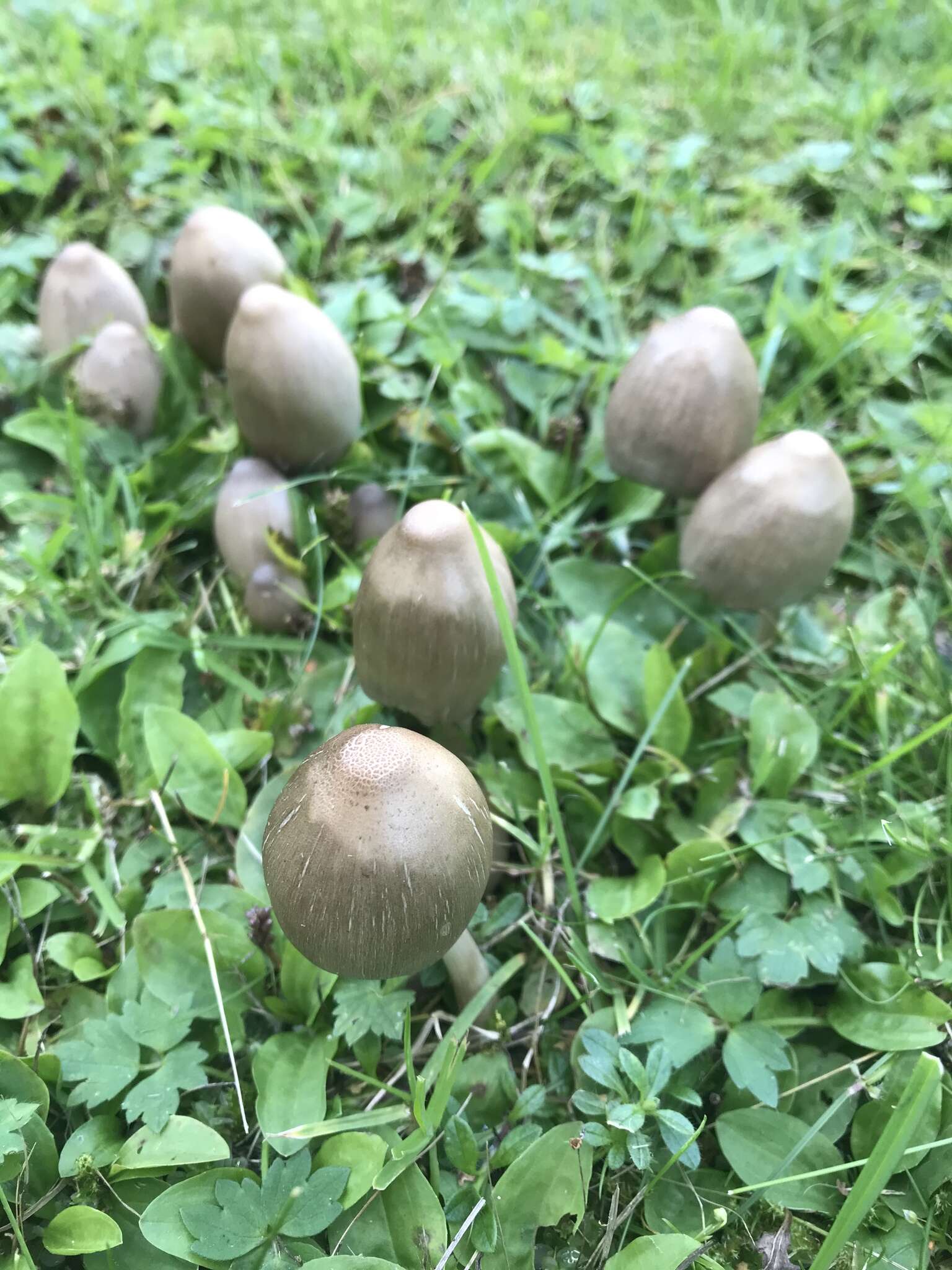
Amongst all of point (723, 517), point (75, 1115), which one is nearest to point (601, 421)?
point (723, 517)

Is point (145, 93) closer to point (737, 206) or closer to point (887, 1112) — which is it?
point (737, 206)


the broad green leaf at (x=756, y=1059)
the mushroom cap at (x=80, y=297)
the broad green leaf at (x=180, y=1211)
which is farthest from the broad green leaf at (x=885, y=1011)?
the mushroom cap at (x=80, y=297)

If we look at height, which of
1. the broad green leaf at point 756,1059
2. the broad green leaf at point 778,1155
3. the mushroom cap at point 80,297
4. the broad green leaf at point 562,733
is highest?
the mushroom cap at point 80,297

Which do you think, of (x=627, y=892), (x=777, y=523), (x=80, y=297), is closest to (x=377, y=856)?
(x=627, y=892)

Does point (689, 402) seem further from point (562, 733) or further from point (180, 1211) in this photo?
point (180, 1211)

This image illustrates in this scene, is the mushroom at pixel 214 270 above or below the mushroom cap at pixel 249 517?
above

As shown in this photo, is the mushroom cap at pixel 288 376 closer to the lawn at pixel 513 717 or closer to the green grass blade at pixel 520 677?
the lawn at pixel 513 717

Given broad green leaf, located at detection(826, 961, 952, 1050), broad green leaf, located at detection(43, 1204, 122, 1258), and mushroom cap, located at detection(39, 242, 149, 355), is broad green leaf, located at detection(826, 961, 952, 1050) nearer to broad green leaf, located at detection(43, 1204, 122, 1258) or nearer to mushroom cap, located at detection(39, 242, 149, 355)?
broad green leaf, located at detection(43, 1204, 122, 1258)
